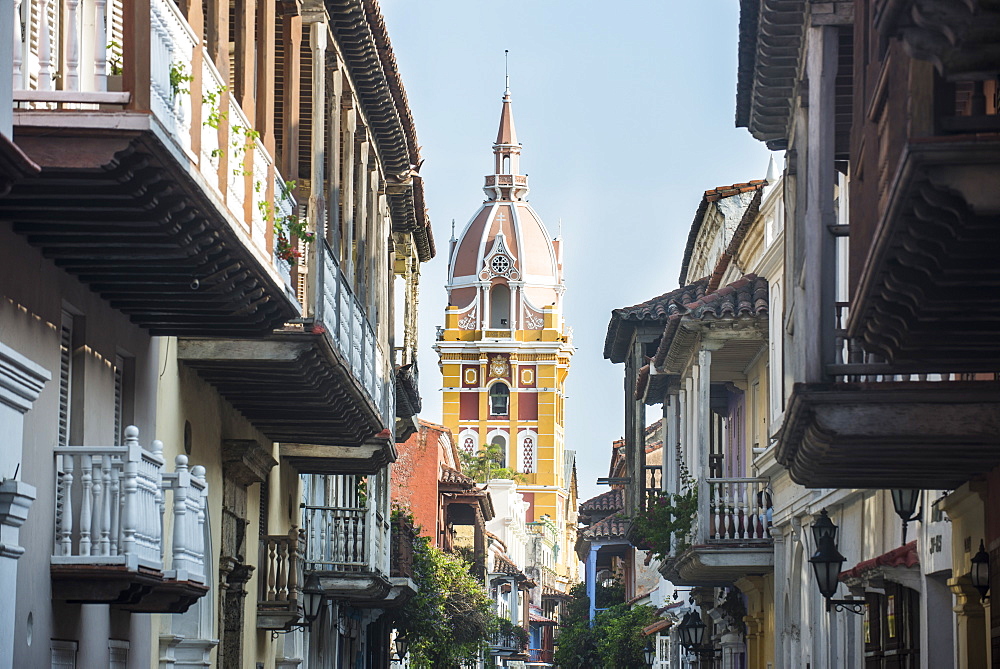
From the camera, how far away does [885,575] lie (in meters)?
14.4

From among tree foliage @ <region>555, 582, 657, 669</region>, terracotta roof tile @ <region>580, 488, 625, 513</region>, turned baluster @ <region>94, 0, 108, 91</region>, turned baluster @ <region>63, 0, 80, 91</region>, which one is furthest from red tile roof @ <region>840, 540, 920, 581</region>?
terracotta roof tile @ <region>580, 488, 625, 513</region>

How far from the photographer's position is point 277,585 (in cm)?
1892

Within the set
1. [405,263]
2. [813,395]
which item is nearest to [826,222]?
[813,395]

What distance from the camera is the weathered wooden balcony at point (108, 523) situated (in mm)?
10336

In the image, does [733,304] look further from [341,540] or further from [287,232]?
[287,232]

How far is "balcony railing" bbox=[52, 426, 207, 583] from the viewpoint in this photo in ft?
33.9

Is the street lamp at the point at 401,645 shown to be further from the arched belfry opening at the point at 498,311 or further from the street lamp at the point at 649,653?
the arched belfry opening at the point at 498,311

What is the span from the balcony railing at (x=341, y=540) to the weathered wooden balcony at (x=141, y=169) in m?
10.2

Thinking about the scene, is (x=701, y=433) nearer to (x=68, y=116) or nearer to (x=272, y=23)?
(x=272, y=23)

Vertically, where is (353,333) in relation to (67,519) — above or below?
above

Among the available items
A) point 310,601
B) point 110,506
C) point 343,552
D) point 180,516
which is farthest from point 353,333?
point 110,506

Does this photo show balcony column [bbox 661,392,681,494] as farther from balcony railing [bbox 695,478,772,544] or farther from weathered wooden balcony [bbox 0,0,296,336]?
weathered wooden balcony [bbox 0,0,296,336]

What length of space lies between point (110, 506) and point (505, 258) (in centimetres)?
11554

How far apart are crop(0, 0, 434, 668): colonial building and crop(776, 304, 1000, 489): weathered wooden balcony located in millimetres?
3635
